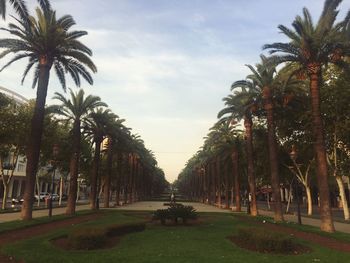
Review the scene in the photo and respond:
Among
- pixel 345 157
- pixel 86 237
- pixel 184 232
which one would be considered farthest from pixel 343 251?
pixel 345 157

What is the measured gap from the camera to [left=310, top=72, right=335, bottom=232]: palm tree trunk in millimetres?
22578

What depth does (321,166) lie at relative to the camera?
75.7 ft

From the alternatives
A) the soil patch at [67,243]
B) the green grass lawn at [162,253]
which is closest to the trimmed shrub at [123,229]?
the soil patch at [67,243]

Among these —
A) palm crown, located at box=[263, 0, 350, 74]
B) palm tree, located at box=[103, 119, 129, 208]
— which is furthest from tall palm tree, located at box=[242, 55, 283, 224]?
palm tree, located at box=[103, 119, 129, 208]

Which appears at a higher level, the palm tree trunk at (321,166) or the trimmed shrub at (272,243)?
the palm tree trunk at (321,166)

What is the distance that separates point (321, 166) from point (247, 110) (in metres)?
14.2

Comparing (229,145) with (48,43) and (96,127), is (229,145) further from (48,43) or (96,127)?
(48,43)

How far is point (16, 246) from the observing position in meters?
13.9

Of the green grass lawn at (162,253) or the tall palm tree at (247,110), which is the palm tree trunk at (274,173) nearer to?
the tall palm tree at (247,110)

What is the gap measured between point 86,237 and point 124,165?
5784 cm

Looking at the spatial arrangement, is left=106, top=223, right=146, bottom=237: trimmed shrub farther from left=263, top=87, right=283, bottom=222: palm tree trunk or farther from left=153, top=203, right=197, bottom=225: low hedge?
left=263, top=87, right=283, bottom=222: palm tree trunk

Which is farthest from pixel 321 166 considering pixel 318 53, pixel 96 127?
pixel 96 127

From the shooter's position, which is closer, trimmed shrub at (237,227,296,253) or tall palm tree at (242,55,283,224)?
trimmed shrub at (237,227,296,253)

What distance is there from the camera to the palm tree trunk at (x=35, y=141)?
2578 centimetres
